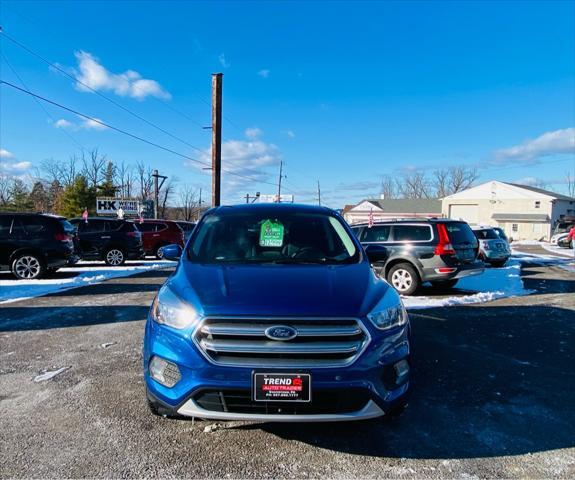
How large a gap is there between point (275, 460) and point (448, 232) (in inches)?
313

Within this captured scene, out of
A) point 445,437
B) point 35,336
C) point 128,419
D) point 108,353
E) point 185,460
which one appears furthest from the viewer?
point 35,336

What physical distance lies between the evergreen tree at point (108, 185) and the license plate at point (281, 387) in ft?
185

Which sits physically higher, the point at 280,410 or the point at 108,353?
the point at 280,410

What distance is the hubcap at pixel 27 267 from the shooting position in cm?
1095

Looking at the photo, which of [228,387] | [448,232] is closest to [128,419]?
[228,387]

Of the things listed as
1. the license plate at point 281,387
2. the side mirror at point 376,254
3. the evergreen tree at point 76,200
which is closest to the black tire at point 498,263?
the side mirror at point 376,254

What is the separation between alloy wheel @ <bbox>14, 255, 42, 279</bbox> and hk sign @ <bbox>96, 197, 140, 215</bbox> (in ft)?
89.7

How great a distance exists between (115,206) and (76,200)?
40.0 feet

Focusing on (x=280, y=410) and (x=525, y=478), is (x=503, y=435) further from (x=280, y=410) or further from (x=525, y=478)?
(x=280, y=410)

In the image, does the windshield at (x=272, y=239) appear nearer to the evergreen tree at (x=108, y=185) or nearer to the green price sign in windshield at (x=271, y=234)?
the green price sign in windshield at (x=271, y=234)

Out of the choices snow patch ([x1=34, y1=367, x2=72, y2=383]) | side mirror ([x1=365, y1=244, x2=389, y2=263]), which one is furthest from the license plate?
snow patch ([x1=34, y1=367, x2=72, y2=383])

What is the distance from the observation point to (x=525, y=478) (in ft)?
8.55

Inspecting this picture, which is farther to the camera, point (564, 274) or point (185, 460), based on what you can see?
point (564, 274)

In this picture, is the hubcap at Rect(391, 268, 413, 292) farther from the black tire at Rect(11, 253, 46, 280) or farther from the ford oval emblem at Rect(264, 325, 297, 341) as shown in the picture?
the black tire at Rect(11, 253, 46, 280)
